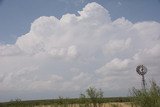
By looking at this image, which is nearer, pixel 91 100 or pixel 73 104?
pixel 91 100

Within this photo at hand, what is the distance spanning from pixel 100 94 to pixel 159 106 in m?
22.8

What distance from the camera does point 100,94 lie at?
47.7m

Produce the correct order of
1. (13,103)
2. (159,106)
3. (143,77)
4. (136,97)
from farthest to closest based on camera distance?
(13,103)
(143,77)
(136,97)
(159,106)

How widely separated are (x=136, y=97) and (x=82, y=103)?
21278 millimetres

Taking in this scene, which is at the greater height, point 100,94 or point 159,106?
point 100,94

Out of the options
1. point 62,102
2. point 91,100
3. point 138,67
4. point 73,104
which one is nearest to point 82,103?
point 91,100

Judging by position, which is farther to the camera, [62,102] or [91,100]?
[62,102]

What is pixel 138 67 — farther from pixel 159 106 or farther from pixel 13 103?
pixel 13 103

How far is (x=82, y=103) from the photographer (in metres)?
47.7

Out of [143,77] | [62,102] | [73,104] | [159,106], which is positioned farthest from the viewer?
[73,104]

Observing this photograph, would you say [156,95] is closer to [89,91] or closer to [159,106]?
[159,106]

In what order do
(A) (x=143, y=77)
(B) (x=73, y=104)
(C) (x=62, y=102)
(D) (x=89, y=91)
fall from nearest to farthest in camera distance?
(A) (x=143, y=77) < (D) (x=89, y=91) < (C) (x=62, y=102) < (B) (x=73, y=104)

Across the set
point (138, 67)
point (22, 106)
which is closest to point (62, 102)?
point (22, 106)

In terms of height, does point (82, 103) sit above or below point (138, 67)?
below
